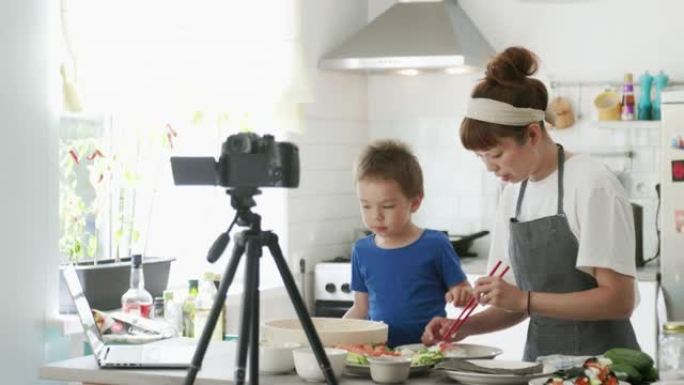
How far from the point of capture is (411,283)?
11.5 ft

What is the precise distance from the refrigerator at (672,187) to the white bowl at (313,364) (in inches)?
107

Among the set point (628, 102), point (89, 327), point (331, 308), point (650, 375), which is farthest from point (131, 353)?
point (628, 102)

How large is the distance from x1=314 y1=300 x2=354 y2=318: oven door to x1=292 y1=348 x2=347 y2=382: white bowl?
2791 mm

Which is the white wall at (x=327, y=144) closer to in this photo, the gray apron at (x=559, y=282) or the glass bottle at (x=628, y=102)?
the glass bottle at (x=628, y=102)

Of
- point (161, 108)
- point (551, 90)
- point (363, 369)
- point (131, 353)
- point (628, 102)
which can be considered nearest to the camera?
point (363, 369)

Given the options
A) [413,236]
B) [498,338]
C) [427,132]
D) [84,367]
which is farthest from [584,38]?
[84,367]

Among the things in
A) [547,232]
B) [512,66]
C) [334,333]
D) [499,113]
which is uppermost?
[512,66]

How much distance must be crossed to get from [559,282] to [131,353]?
1.16 metres

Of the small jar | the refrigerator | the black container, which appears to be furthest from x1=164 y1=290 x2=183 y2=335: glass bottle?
the refrigerator

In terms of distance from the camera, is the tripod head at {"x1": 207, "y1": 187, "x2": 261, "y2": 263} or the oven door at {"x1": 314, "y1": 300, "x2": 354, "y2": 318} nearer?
the tripod head at {"x1": 207, "y1": 187, "x2": 261, "y2": 263}

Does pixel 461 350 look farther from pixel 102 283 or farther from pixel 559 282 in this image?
pixel 102 283

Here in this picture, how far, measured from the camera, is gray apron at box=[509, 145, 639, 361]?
3.24 meters

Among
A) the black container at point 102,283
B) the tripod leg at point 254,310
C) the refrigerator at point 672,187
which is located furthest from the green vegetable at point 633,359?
the refrigerator at point 672,187

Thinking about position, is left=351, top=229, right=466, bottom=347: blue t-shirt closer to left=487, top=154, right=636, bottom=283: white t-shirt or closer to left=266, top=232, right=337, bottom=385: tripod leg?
left=487, top=154, right=636, bottom=283: white t-shirt
